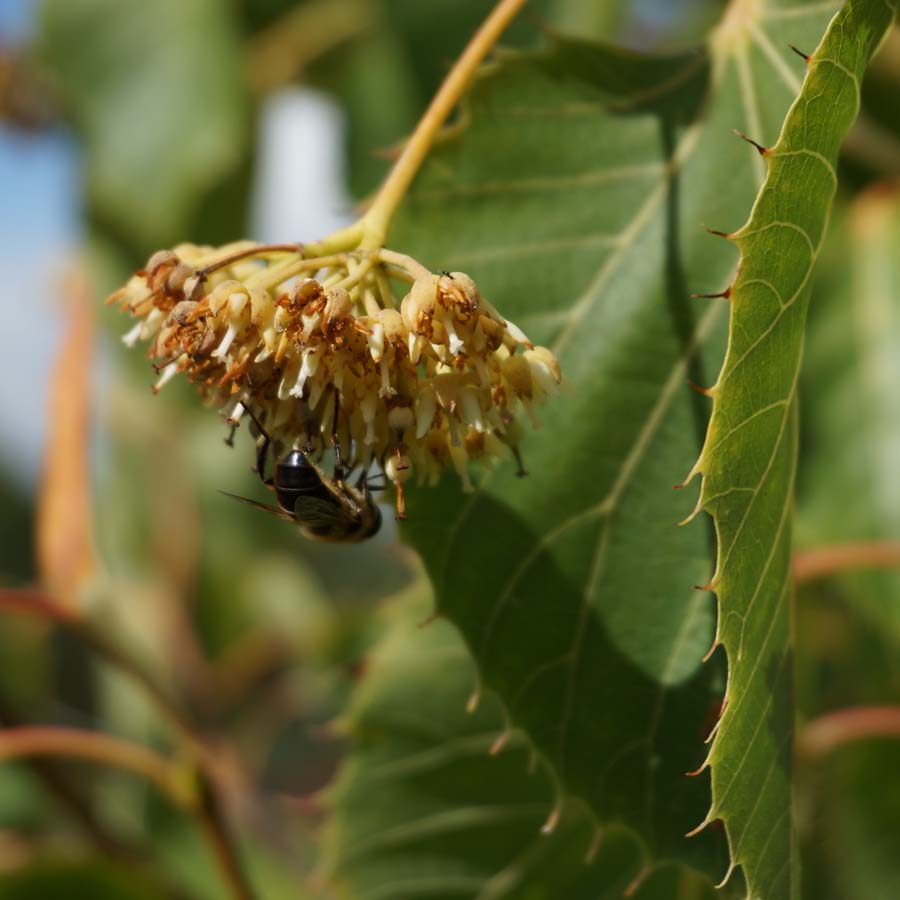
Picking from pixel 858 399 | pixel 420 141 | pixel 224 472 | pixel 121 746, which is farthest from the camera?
pixel 224 472

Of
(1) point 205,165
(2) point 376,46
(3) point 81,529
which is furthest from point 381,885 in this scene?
(2) point 376,46

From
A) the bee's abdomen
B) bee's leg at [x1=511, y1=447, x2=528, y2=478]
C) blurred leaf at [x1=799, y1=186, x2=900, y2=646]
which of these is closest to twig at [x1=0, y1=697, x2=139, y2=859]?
the bee's abdomen

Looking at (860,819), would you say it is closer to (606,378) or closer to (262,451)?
(606,378)

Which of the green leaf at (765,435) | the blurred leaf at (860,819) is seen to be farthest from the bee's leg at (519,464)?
the blurred leaf at (860,819)

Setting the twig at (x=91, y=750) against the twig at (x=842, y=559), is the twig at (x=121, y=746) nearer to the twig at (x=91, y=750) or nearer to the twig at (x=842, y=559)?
the twig at (x=91, y=750)

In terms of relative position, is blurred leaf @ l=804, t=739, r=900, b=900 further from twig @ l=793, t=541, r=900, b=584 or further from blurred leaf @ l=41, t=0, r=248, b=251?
blurred leaf @ l=41, t=0, r=248, b=251

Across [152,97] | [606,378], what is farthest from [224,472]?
[606,378]
